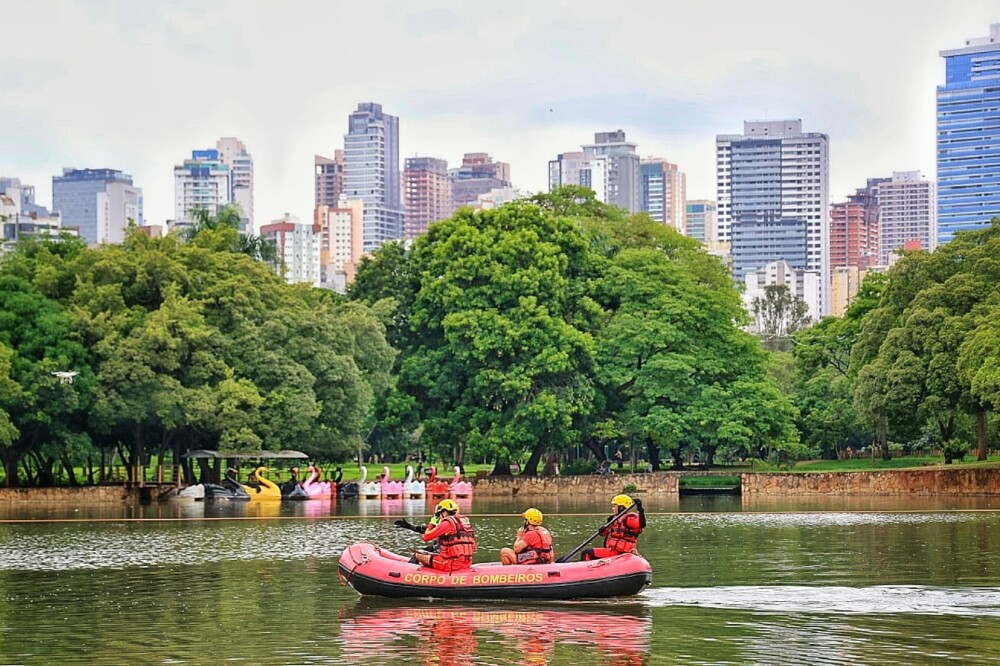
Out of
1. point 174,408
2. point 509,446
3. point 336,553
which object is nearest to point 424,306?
point 509,446

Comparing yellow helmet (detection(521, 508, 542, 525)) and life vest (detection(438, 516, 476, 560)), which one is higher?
yellow helmet (detection(521, 508, 542, 525))

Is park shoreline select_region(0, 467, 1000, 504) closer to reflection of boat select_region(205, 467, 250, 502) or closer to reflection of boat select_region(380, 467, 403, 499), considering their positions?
reflection of boat select_region(205, 467, 250, 502)

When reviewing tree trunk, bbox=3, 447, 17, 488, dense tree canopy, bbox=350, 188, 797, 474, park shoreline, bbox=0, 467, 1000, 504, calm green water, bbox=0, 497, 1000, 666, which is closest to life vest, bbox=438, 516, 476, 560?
calm green water, bbox=0, 497, 1000, 666

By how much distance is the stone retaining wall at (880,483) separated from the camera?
6406cm

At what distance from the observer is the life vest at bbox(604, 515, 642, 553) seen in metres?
29.8

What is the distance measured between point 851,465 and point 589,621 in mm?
57218

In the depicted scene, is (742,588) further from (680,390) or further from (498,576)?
(680,390)

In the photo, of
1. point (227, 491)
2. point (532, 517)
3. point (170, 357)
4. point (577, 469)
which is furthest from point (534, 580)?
point (577, 469)

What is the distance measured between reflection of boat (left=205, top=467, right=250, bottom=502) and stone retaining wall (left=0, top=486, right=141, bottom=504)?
3.44m

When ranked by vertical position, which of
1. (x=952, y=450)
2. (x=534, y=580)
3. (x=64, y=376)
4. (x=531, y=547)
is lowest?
(x=534, y=580)

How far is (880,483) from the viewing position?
6744 centimetres

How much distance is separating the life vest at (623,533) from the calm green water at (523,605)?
3.47ft

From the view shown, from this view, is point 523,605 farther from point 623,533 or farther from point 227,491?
point 227,491

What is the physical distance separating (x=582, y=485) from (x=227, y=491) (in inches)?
627
